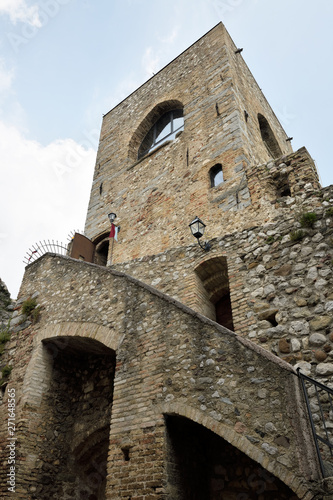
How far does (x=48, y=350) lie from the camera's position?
7.30m

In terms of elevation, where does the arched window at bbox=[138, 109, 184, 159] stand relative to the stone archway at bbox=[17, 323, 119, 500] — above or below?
above

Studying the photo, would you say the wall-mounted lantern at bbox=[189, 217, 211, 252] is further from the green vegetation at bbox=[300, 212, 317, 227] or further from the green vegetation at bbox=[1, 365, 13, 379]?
the green vegetation at bbox=[1, 365, 13, 379]

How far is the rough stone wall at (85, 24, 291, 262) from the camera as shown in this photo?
9242mm

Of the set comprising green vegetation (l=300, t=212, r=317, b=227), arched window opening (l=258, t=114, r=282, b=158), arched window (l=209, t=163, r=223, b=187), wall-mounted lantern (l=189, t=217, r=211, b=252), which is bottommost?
green vegetation (l=300, t=212, r=317, b=227)

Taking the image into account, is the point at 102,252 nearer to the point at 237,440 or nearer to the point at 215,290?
the point at 215,290

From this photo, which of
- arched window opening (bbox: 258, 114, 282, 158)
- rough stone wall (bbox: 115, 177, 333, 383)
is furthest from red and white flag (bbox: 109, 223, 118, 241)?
arched window opening (bbox: 258, 114, 282, 158)

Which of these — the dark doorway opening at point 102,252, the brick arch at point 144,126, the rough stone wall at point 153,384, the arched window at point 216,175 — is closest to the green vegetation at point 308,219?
the rough stone wall at point 153,384

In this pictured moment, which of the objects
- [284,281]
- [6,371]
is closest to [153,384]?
[284,281]

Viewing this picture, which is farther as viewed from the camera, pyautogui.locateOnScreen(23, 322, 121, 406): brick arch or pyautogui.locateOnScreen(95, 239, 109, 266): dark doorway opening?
pyautogui.locateOnScreen(95, 239, 109, 266): dark doorway opening

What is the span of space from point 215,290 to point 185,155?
4.33 meters

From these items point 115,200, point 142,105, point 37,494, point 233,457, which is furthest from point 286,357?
point 142,105

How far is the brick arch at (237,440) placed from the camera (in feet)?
11.1

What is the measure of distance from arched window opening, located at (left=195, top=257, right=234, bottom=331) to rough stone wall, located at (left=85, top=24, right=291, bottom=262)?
108cm

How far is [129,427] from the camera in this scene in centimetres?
486
